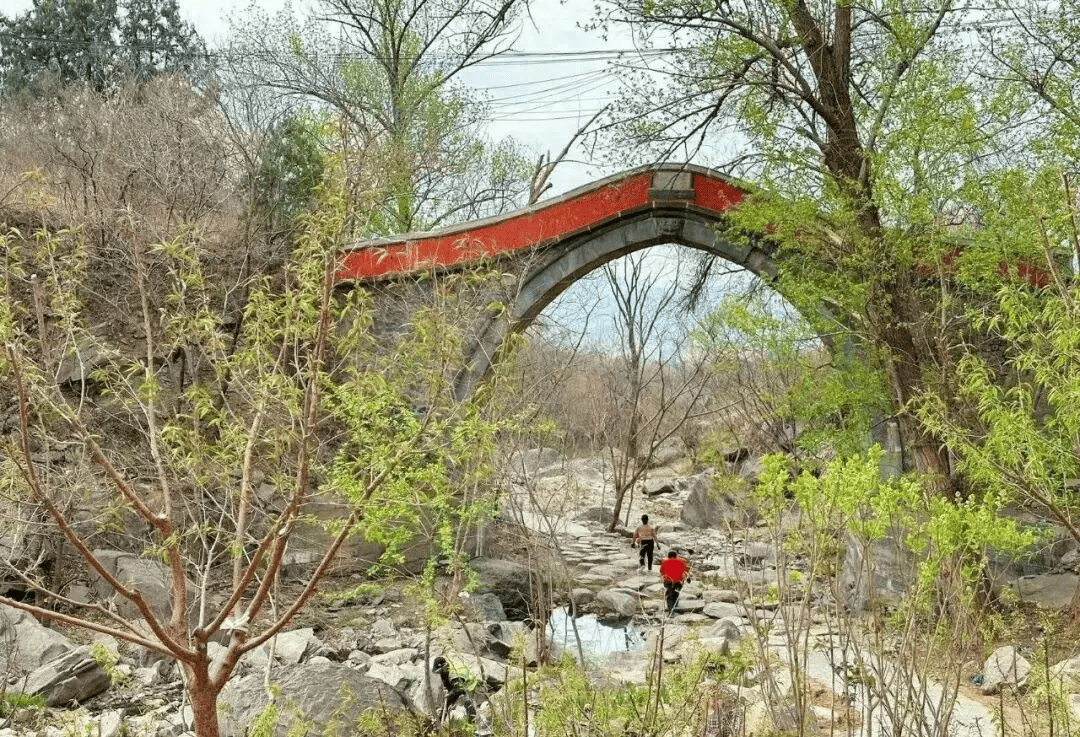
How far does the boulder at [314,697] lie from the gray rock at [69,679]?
1567mm

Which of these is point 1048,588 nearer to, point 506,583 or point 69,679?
point 506,583

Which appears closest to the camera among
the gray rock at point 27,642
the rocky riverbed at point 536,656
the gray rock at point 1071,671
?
the rocky riverbed at point 536,656

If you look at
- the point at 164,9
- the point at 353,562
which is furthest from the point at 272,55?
the point at 353,562

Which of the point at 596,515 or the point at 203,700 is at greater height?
the point at 203,700

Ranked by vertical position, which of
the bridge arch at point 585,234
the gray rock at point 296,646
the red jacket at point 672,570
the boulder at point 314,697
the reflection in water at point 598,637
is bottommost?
the reflection in water at point 598,637

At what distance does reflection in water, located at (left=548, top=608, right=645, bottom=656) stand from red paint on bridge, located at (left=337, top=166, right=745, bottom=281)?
14.9ft

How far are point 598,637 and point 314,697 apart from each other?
551 centimetres

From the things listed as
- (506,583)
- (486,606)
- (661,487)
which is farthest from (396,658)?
(661,487)

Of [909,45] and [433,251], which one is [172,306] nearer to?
[433,251]

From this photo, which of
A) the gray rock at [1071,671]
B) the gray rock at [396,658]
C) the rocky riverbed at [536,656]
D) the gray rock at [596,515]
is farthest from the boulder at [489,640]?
the gray rock at [596,515]

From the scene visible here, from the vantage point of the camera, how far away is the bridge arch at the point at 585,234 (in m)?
12.5

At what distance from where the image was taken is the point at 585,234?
13.0 m

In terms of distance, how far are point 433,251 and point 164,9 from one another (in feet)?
45.1

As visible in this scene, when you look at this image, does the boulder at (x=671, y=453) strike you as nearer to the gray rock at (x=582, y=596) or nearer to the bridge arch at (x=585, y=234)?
the gray rock at (x=582, y=596)
